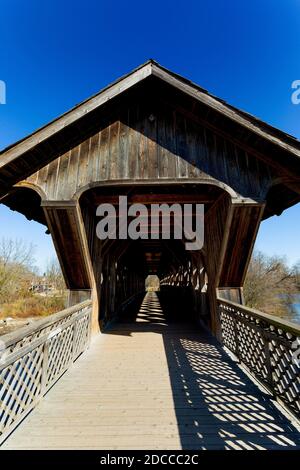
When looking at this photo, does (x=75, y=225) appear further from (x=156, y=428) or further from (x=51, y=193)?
(x=156, y=428)

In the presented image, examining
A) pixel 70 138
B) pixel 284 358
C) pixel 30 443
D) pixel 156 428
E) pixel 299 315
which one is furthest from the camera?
pixel 299 315

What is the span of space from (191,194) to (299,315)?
2897cm

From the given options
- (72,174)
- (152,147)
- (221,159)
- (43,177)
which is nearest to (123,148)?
(152,147)

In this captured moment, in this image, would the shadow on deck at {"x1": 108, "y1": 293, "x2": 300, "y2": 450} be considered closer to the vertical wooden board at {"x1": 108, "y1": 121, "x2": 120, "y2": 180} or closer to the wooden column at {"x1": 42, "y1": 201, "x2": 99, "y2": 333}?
the wooden column at {"x1": 42, "y1": 201, "x2": 99, "y2": 333}

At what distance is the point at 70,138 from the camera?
5.39 metres

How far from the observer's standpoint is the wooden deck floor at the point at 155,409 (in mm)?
2436

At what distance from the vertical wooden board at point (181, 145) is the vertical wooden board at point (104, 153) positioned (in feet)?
5.32

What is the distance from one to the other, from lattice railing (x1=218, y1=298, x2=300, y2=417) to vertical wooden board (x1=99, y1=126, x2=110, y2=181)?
4014 mm

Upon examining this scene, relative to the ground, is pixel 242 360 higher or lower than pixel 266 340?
lower

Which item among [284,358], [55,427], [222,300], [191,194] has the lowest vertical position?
[55,427]

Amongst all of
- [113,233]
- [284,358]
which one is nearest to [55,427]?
[284,358]

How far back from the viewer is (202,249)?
23.1ft

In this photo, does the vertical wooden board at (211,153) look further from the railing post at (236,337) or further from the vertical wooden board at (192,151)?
the railing post at (236,337)

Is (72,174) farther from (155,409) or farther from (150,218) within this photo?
(155,409)
